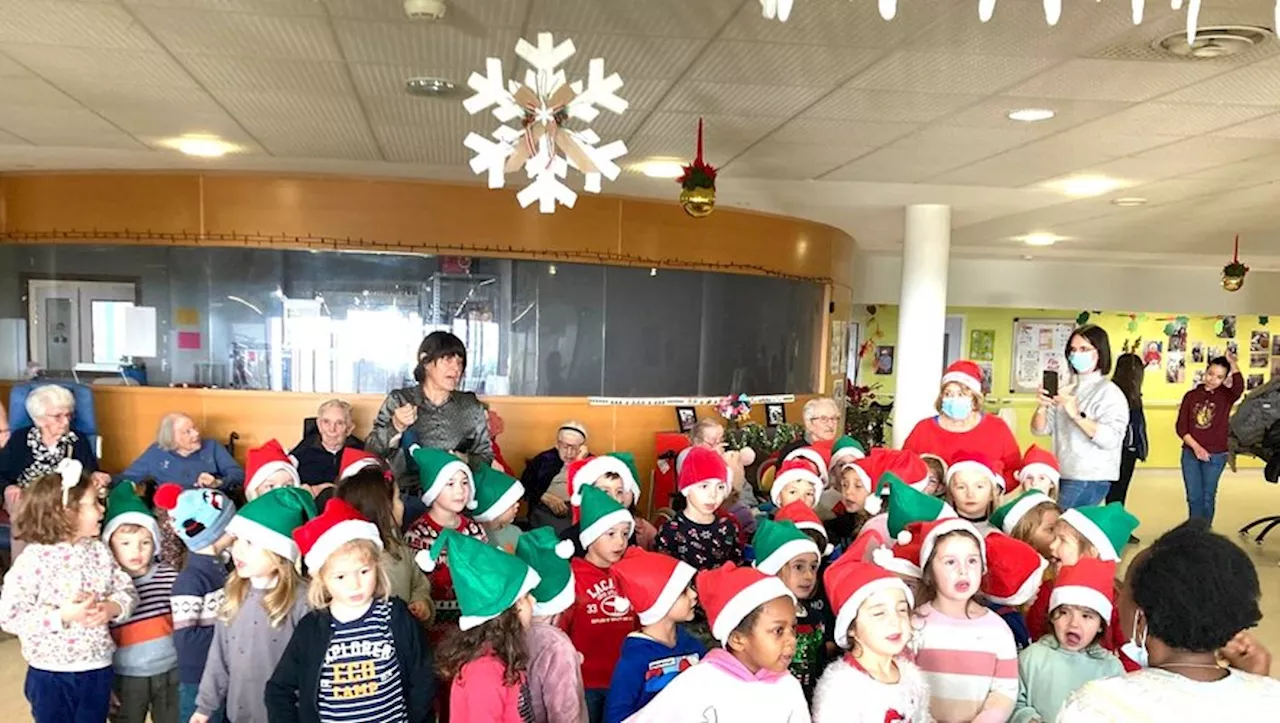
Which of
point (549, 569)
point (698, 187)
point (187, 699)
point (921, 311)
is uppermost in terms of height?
point (698, 187)

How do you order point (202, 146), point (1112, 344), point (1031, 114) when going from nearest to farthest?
1. point (1031, 114)
2. point (202, 146)
3. point (1112, 344)

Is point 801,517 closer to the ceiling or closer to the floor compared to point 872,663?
closer to the ceiling

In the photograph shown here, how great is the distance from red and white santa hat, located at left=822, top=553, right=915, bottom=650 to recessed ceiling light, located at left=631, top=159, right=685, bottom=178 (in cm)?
352

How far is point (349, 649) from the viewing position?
2244 mm

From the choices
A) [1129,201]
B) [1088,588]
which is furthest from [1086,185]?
[1088,588]

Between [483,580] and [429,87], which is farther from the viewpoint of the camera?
[429,87]

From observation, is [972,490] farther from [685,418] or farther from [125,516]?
[685,418]

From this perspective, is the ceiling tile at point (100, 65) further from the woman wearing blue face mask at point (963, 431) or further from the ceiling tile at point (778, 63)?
the woman wearing blue face mask at point (963, 431)

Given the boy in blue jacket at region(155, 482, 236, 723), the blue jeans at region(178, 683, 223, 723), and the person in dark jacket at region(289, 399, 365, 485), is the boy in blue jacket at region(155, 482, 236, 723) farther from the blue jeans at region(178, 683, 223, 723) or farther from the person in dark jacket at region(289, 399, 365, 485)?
the person in dark jacket at region(289, 399, 365, 485)

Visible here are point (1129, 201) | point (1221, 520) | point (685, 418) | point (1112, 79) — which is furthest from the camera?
point (1221, 520)

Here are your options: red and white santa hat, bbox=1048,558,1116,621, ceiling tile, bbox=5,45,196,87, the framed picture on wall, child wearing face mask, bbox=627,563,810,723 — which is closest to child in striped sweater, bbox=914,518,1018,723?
red and white santa hat, bbox=1048,558,1116,621

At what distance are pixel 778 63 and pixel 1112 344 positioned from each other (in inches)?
387

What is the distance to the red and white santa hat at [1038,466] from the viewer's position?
3.72m

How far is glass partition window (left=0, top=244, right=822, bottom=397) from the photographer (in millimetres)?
5801
